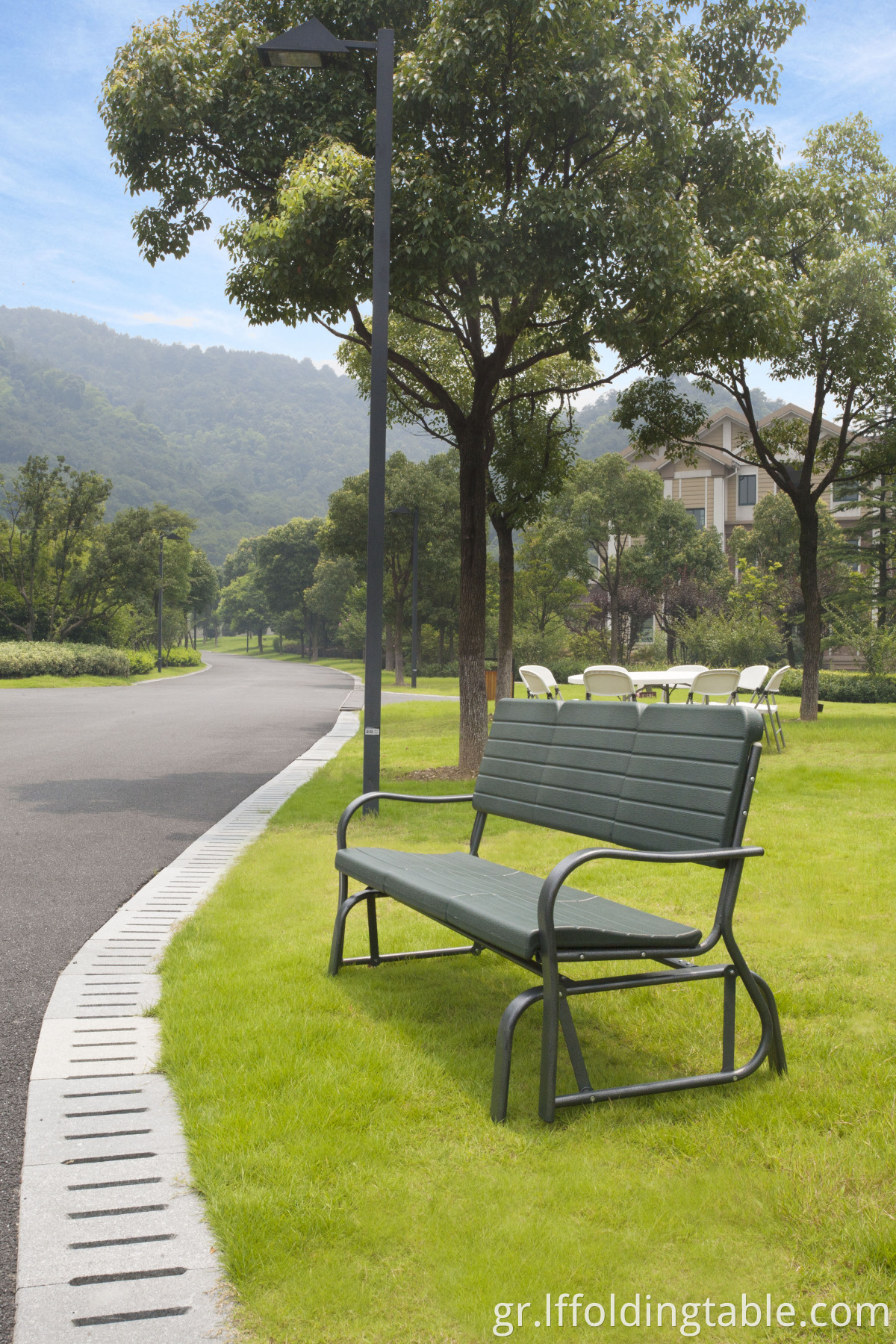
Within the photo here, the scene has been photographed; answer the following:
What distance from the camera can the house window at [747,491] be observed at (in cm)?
4959

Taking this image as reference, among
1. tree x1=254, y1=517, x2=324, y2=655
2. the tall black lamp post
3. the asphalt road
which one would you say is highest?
tree x1=254, y1=517, x2=324, y2=655

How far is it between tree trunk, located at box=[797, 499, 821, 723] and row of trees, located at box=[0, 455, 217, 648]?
32807 mm

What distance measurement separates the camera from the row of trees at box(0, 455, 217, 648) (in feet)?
141

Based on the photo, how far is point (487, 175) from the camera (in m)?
10.5

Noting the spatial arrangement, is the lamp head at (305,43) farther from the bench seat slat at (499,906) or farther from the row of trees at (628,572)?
the row of trees at (628,572)

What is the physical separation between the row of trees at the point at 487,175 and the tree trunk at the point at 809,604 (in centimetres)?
698

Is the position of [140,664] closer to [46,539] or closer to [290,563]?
[46,539]

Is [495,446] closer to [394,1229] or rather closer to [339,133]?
[339,133]

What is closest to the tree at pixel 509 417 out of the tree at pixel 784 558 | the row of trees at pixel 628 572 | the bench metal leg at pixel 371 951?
the bench metal leg at pixel 371 951

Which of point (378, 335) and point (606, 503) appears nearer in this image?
point (378, 335)

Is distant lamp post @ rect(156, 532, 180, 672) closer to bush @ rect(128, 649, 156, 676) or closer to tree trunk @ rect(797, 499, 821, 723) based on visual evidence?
bush @ rect(128, 649, 156, 676)

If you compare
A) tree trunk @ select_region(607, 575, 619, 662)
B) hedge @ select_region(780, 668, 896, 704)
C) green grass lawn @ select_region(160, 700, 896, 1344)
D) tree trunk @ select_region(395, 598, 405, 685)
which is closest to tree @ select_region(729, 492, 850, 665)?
tree trunk @ select_region(607, 575, 619, 662)

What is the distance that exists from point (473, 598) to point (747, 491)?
137 ft

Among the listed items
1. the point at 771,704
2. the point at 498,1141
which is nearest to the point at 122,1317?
the point at 498,1141
